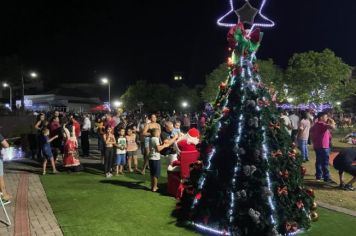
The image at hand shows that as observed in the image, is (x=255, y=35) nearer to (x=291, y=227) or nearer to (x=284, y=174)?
(x=284, y=174)

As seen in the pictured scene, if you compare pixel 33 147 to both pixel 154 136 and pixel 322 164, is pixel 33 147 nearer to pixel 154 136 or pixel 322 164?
pixel 154 136

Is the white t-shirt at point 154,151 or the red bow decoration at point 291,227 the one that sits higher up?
the white t-shirt at point 154,151

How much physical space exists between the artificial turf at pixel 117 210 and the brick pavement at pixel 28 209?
181mm

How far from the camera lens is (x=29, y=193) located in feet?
31.2

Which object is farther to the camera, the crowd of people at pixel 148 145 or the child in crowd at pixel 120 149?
the child in crowd at pixel 120 149

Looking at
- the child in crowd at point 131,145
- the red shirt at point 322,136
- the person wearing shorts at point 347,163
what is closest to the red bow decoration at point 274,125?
the person wearing shorts at point 347,163

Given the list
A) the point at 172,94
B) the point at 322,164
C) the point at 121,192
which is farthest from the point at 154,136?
the point at 172,94

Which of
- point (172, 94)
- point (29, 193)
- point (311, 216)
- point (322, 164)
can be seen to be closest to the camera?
point (311, 216)

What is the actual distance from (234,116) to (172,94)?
62188 millimetres

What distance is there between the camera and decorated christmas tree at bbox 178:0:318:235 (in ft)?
21.0

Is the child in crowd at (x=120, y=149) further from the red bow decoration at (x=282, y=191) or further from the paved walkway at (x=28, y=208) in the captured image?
the red bow decoration at (x=282, y=191)

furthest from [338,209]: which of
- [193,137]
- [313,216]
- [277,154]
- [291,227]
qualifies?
[193,137]

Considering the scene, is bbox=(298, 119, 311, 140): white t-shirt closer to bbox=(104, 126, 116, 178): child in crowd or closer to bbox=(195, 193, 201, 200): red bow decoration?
bbox=(104, 126, 116, 178): child in crowd

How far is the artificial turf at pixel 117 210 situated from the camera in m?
6.78
